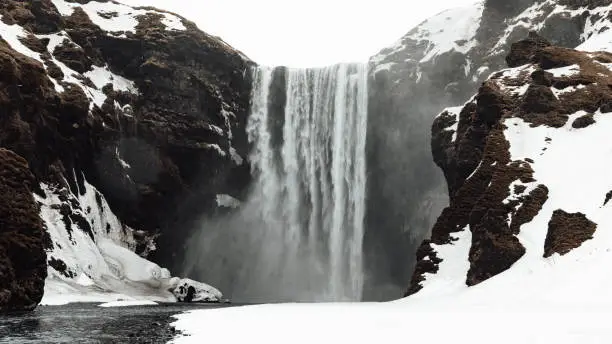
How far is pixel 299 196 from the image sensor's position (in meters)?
80.9

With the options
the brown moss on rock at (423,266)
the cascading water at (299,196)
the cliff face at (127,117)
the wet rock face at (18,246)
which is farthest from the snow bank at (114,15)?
the brown moss on rock at (423,266)

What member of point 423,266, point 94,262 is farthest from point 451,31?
point 94,262

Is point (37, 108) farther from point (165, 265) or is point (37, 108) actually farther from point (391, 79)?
point (391, 79)

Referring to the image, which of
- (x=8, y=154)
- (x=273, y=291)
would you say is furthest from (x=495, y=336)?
(x=273, y=291)

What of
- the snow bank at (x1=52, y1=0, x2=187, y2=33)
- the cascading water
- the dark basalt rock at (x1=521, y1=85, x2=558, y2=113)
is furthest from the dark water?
the snow bank at (x1=52, y1=0, x2=187, y2=33)

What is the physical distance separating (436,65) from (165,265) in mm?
51196

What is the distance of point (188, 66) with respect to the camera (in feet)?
269

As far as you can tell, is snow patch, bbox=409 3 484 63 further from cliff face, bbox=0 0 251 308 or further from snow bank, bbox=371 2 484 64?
cliff face, bbox=0 0 251 308

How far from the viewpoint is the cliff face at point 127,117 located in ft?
211

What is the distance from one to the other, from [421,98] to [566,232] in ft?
176

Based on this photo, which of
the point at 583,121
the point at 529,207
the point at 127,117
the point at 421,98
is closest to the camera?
the point at 529,207

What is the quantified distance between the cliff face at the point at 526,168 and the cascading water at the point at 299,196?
23707mm

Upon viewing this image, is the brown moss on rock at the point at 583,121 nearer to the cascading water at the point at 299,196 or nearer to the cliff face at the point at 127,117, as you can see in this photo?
the cascading water at the point at 299,196

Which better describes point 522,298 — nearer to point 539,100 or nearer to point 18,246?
point 539,100
